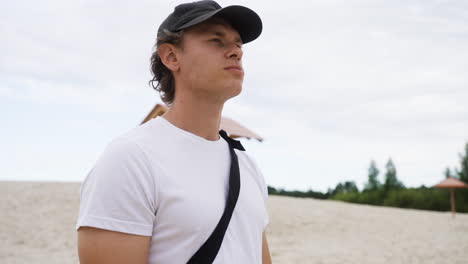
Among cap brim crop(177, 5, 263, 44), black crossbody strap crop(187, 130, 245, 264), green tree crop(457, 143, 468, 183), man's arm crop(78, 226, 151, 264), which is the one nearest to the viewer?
man's arm crop(78, 226, 151, 264)

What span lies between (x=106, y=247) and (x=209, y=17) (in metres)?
0.89

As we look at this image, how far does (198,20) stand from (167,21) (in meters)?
0.21

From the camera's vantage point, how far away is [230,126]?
8.70 m

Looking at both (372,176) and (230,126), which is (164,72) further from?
(372,176)

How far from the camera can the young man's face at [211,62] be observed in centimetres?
149

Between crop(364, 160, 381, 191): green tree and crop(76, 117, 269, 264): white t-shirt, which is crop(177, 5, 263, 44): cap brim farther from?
crop(364, 160, 381, 191): green tree

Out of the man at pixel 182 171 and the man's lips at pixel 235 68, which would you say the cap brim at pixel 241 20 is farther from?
the man's lips at pixel 235 68

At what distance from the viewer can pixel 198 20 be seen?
1469mm

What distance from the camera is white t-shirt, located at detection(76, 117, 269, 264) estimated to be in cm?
119

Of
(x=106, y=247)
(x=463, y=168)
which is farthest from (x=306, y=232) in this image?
(x=463, y=168)

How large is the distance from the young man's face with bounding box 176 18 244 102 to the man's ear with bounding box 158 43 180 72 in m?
0.03

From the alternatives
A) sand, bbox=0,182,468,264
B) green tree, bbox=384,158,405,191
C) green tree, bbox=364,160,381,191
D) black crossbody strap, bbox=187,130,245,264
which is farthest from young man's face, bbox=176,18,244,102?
green tree, bbox=364,160,381,191

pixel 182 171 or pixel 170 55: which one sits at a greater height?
pixel 170 55

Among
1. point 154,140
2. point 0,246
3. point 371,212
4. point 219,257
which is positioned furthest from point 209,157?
point 371,212
